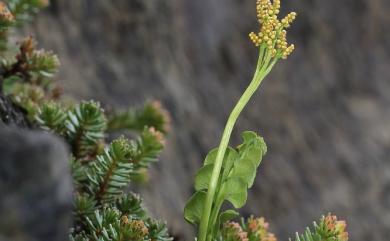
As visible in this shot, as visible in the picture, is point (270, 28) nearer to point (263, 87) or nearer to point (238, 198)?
point (238, 198)

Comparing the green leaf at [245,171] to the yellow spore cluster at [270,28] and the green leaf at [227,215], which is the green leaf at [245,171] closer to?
the green leaf at [227,215]

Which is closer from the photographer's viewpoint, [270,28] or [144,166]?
[270,28]

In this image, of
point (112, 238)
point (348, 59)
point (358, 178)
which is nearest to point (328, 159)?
point (358, 178)

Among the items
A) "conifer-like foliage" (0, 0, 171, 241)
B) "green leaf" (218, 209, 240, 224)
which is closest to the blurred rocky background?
"conifer-like foliage" (0, 0, 171, 241)

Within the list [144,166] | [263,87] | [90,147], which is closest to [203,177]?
[144,166]

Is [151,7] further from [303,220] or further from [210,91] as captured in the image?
[303,220]

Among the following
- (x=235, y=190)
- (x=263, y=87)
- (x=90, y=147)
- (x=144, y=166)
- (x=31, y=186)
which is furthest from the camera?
(x=263, y=87)
